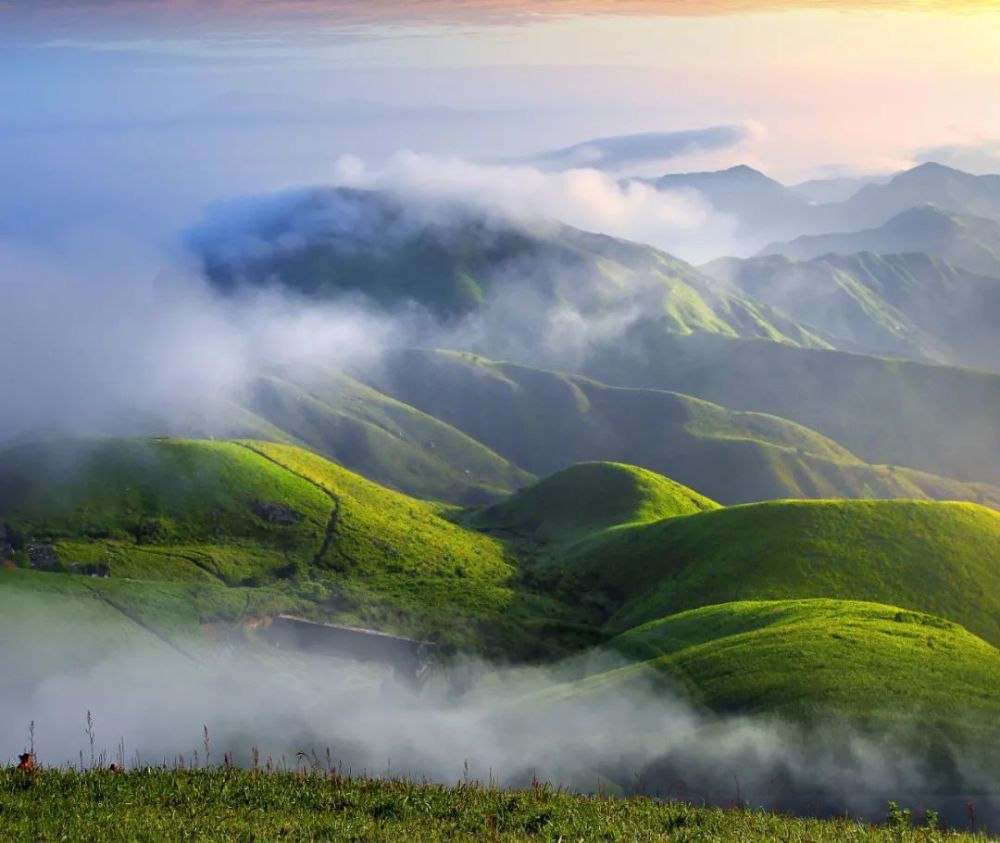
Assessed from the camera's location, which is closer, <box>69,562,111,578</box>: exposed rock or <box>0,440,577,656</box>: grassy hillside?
<box>0,440,577,656</box>: grassy hillside

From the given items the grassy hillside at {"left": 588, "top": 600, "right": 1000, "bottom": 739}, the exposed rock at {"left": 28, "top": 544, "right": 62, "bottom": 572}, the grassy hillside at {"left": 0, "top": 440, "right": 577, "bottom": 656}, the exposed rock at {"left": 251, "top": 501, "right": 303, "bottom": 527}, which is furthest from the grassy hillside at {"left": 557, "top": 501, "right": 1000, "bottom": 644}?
the exposed rock at {"left": 28, "top": 544, "right": 62, "bottom": 572}

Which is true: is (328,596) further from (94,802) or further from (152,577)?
(94,802)

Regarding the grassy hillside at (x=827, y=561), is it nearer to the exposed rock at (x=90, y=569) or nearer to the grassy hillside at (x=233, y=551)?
the grassy hillside at (x=233, y=551)

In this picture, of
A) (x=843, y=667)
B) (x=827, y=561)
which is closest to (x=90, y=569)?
(x=827, y=561)

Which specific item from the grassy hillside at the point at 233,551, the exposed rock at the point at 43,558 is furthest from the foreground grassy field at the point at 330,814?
the exposed rock at the point at 43,558

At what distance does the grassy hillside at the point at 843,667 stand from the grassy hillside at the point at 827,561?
1365 inches

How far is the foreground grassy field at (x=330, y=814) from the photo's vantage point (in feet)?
80.5

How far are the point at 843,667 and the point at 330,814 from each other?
53.3 m

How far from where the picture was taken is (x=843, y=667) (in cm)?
7169

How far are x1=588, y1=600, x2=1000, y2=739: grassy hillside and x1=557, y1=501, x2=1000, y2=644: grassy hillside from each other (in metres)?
34.7

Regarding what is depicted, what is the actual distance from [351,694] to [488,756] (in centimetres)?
4623

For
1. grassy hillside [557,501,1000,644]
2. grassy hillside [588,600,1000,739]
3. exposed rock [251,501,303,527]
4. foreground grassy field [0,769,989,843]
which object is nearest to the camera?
foreground grassy field [0,769,989,843]

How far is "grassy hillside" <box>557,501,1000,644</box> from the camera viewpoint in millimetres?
125438

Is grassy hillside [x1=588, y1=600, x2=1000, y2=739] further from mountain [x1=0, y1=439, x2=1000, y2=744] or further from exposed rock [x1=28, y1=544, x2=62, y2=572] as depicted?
exposed rock [x1=28, y1=544, x2=62, y2=572]
